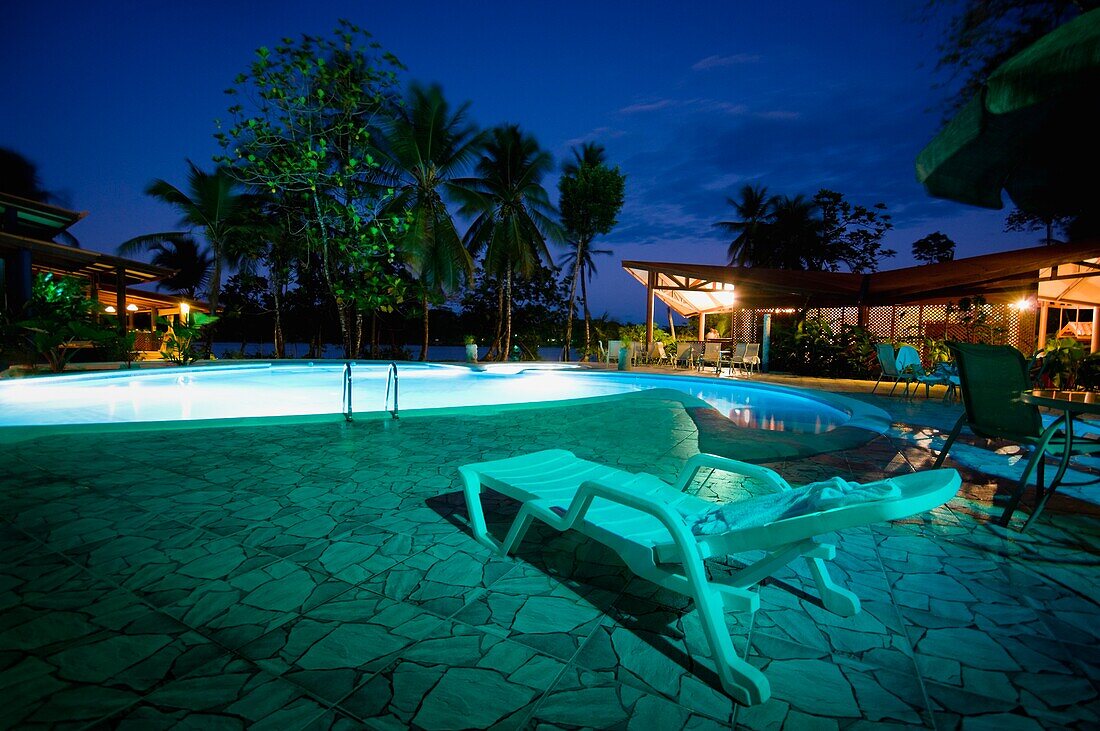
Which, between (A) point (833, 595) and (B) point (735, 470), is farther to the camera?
(B) point (735, 470)

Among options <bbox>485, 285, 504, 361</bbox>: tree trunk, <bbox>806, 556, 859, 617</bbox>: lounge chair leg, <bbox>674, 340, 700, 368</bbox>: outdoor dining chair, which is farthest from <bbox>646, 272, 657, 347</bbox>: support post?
<bbox>806, 556, 859, 617</bbox>: lounge chair leg

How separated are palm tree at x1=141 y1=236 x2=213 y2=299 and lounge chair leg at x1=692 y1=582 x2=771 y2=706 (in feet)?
101

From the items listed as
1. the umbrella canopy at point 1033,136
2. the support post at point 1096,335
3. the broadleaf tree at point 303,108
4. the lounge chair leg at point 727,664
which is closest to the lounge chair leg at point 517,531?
the lounge chair leg at point 727,664

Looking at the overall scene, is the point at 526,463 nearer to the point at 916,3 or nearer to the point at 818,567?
the point at 818,567

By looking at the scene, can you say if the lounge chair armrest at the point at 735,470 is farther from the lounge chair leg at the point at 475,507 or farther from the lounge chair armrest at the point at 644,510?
the lounge chair leg at the point at 475,507

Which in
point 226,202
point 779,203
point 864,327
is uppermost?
point 779,203

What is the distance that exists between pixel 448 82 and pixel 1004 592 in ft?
67.3

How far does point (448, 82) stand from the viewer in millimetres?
18438

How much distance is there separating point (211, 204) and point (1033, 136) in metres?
23.9

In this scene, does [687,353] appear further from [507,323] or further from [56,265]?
[56,265]

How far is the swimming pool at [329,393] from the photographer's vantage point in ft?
25.4

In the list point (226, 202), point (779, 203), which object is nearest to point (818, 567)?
point (226, 202)

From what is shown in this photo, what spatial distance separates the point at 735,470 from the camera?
261 cm

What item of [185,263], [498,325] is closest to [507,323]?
[498,325]
